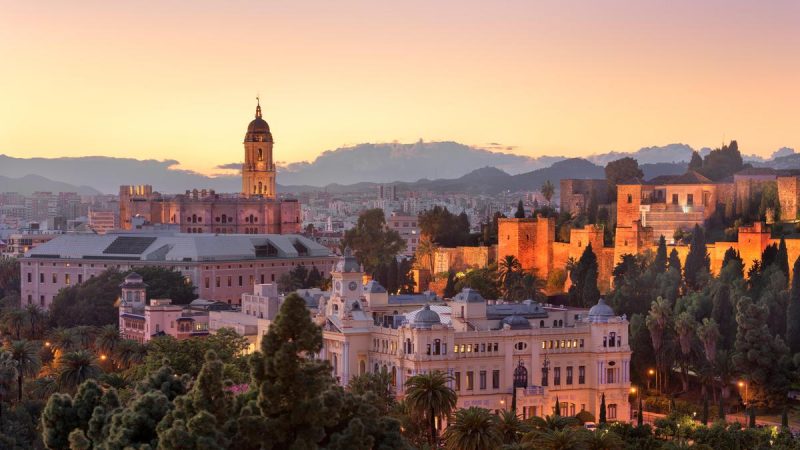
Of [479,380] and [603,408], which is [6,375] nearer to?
[479,380]

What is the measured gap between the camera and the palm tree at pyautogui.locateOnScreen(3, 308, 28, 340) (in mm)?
77250

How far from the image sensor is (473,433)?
44.1 m

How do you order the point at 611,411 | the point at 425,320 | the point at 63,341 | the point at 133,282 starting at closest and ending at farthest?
the point at 425,320 → the point at 611,411 → the point at 63,341 → the point at 133,282

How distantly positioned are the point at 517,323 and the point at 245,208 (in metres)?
63.8

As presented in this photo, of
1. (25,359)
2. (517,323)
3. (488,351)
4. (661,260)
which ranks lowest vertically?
(25,359)

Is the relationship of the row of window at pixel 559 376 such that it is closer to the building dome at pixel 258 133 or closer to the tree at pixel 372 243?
the tree at pixel 372 243

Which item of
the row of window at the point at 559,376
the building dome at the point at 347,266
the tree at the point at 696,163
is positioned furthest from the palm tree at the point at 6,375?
the tree at the point at 696,163

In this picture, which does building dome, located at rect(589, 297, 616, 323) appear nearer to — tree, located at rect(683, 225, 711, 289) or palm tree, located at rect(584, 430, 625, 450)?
tree, located at rect(683, 225, 711, 289)

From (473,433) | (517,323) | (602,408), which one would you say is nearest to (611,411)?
(602,408)

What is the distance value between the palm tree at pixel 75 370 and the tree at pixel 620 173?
5123 cm

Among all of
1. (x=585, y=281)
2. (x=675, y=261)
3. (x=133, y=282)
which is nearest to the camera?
(x=675, y=261)

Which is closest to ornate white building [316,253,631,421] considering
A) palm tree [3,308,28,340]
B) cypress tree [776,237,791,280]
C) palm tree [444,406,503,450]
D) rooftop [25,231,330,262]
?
palm tree [444,406,503,450]

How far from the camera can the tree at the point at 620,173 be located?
330 ft

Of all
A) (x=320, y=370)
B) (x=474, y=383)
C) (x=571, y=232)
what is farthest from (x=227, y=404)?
(x=571, y=232)
